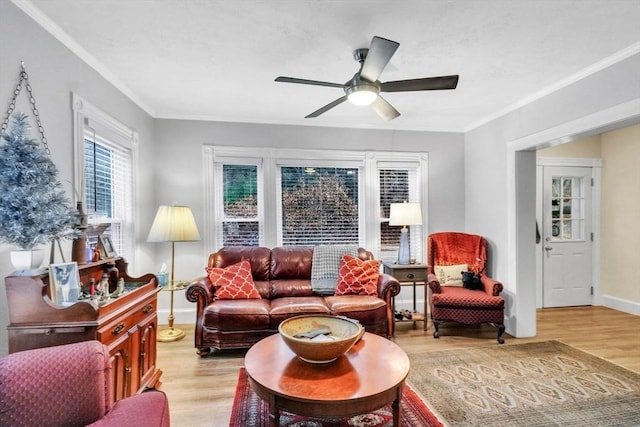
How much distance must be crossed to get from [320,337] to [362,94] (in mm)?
1666

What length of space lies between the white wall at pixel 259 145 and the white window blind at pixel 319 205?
384mm

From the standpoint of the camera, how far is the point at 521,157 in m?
3.76

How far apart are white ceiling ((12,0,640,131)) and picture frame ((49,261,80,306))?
5.10ft

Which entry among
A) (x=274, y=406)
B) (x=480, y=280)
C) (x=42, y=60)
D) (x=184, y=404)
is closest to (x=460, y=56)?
(x=480, y=280)

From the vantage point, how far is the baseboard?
14.5 ft

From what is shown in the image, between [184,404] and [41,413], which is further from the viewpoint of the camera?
[184,404]

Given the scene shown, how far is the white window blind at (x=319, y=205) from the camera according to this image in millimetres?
4473

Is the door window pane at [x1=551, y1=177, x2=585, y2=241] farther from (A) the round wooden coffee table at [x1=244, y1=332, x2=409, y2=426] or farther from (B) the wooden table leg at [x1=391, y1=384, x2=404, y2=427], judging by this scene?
(B) the wooden table leg at [x1=391, y1=384, x2=404, y2=427]

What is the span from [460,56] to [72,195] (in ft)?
10.5

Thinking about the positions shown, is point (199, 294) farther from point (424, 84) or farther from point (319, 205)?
point (424, 84)

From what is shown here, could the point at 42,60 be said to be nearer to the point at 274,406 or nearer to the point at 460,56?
the point at 274,406

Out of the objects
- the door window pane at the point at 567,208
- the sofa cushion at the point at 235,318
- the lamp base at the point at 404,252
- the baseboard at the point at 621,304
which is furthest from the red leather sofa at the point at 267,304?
the baseboard at the point at 621,304

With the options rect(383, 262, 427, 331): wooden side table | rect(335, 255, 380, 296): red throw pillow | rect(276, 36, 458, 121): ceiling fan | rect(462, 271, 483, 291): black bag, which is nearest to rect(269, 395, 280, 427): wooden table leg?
rect(276, 36, 458, 121): ceiling fan

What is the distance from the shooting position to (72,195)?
248cm
